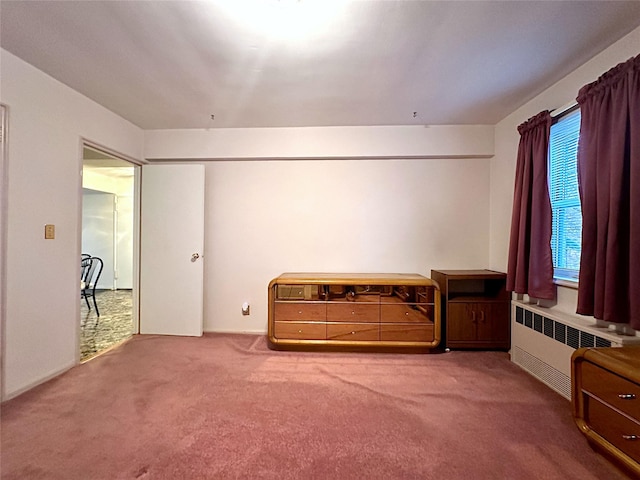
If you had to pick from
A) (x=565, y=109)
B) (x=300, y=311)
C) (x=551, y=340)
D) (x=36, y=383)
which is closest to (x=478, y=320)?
(x=551, y=340)

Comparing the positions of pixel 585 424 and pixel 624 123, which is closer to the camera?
pixel 585 424

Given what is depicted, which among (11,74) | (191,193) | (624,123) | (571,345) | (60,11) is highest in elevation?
(60,11)

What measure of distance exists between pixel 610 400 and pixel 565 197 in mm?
1538

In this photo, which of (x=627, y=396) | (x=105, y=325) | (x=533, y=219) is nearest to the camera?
(x=627, y=396)

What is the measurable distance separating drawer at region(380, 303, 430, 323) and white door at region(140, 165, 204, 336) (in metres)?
2.07

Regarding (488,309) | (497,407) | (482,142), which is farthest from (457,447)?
(482,142)

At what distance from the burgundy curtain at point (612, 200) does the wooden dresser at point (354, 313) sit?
1209 millimetres

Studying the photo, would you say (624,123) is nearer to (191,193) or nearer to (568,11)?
(568,11)

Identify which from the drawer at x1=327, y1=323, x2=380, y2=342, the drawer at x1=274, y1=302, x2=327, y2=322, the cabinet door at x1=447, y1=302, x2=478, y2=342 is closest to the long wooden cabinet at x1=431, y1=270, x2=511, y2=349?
the cabinet door at x1=447, y1=302, x2=478, y2=342

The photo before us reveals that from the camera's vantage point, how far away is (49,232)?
227cm

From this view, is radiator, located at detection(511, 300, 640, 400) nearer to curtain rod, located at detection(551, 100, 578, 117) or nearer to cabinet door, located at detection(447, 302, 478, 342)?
cabinet door, located at detection(447, 302, 478, 342)

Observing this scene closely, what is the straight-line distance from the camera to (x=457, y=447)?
1.56 metres

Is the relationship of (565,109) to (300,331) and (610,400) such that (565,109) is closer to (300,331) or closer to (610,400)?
(610,400)

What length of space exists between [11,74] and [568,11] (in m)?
3.46
